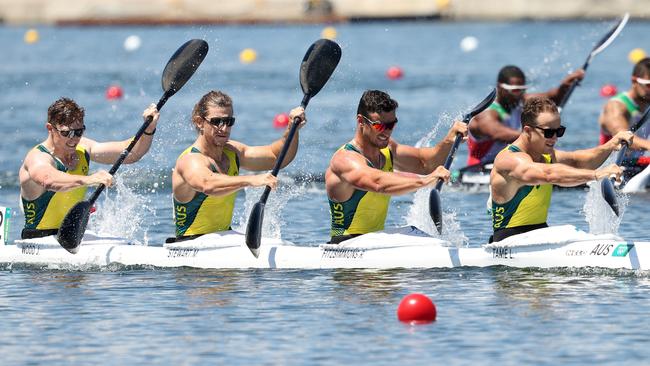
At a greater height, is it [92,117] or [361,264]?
[92,117]

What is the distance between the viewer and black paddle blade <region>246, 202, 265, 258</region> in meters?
12.6

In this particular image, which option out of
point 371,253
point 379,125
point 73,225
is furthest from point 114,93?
point 379,125

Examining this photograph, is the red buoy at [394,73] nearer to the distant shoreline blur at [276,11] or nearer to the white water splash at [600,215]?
the distant shoreline blur at [276,11]

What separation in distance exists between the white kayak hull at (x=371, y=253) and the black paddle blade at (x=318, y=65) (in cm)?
159

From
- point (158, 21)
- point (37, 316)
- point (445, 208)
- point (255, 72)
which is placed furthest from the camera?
point (158, 21)

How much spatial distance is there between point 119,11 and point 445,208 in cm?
4510

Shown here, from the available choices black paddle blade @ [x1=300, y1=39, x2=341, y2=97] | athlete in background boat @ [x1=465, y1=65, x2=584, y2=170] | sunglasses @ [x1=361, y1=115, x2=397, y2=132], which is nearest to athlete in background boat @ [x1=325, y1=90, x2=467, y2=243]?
sunglasses @ [x1=361, y1=115, x2=397, y2=132]

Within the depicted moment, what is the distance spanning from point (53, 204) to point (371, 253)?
3.07 metres

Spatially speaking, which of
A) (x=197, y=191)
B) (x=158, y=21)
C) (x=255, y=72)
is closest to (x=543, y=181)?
(x=197, y=191)

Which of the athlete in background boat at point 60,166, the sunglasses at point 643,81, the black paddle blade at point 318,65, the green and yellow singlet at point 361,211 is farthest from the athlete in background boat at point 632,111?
the athlete in background boat at point 60,166

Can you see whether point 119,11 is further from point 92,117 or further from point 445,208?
point 445,208

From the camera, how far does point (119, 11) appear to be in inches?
2402

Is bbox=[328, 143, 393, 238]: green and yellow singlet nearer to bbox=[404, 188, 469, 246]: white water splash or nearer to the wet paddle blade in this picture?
bbox=[404, 188, 469, 246]: white water splash

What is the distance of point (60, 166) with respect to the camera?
1330 centimetres
